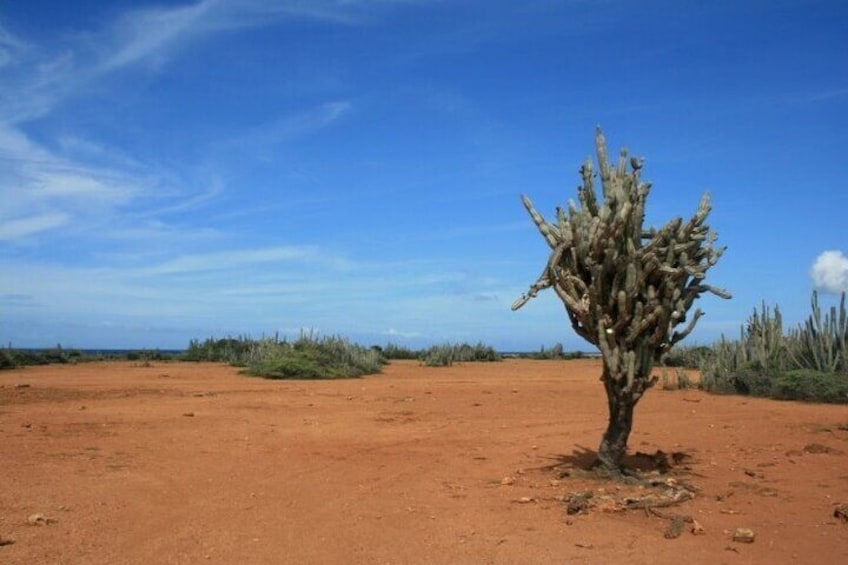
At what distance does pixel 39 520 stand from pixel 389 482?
11.0 feet

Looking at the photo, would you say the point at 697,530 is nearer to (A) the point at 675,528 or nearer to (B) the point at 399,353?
(A) the point at 675,528

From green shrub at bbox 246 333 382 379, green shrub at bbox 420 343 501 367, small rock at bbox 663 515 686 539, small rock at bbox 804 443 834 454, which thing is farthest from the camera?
green shrub at bbox 420 343 501 367

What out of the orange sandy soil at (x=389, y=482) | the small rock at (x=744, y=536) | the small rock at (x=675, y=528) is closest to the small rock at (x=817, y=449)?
the orange sandy soil at (x=389, y=482)

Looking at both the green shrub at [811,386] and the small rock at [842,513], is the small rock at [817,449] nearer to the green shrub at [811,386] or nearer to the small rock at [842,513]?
the small rock at [842,513]

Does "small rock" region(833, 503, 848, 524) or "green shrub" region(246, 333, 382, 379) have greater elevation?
"green shrub" region(246, 333, 382, 379)

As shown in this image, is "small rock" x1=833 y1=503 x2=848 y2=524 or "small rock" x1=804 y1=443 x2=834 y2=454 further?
"small rock" x1=804 y1=443 x2=834 y2=454

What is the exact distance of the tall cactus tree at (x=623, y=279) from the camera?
7852 mm

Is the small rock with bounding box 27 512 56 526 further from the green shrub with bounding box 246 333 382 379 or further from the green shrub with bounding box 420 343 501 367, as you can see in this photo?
the green shrub with bounding box 420 343 501 367

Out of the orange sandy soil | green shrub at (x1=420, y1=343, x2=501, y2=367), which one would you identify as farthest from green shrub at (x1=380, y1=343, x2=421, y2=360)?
the orange sandy soil

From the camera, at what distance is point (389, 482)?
8.02 m

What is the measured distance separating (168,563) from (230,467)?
3275 millimetres

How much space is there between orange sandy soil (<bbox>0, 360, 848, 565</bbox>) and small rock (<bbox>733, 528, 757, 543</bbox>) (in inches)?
3.0

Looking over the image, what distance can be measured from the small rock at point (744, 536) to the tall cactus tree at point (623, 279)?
211 cm

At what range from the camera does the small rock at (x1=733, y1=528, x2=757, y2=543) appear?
586cm
